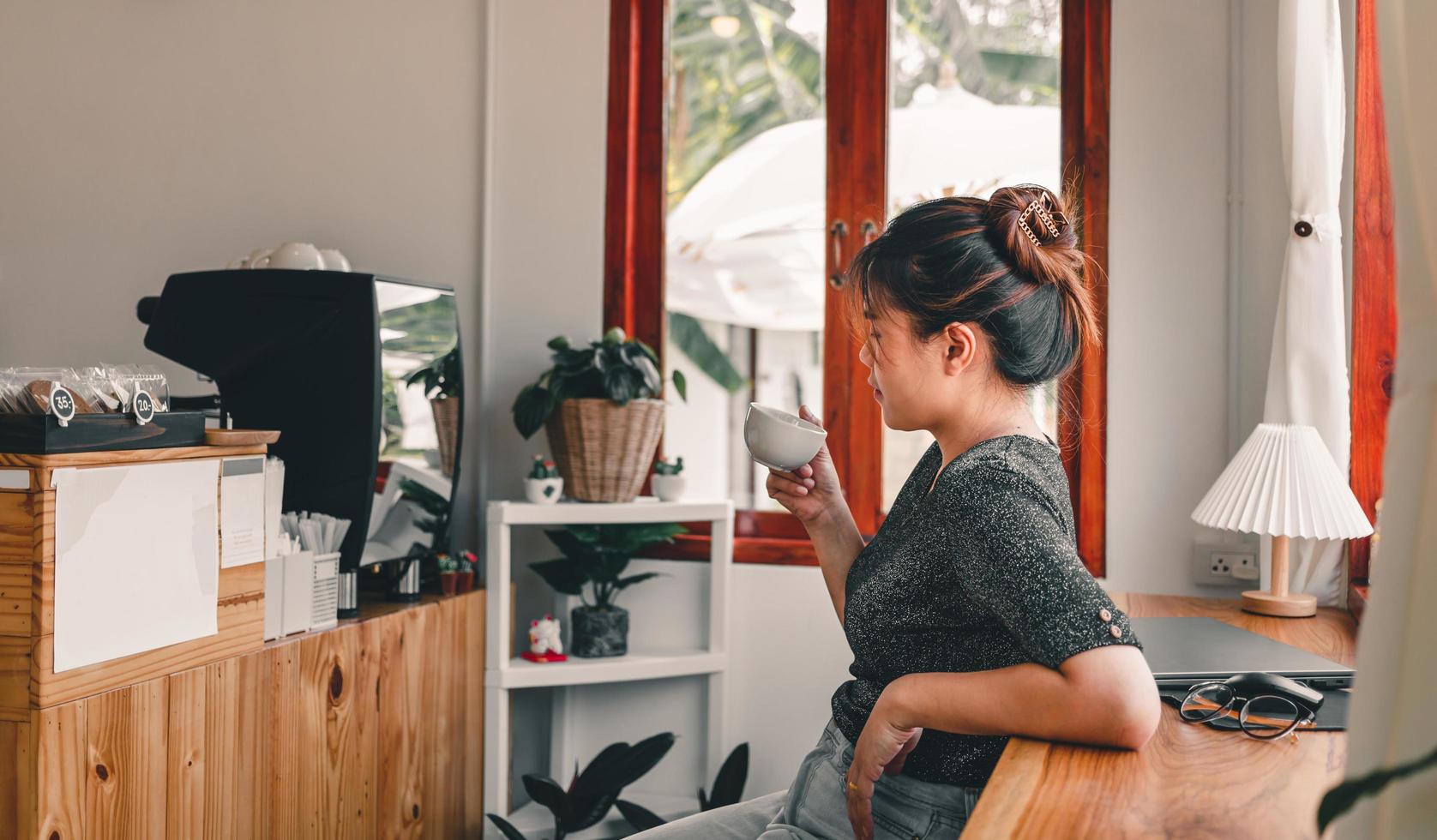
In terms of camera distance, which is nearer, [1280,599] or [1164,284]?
[1280,599]

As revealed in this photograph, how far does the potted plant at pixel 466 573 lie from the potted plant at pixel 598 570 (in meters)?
0.14

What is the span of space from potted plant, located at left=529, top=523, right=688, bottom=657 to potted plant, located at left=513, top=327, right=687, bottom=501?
0.10 m

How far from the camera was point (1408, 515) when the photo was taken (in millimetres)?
461

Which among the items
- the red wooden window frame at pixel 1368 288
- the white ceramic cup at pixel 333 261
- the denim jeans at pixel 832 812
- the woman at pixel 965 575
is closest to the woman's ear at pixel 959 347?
the woman at pixel 965 575

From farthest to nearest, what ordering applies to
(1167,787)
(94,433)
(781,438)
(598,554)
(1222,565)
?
(598,554)
(1222,565)
(94,433)
(781,438)
(1167,787)

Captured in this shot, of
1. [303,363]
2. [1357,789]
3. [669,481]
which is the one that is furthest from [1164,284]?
[1357,789]

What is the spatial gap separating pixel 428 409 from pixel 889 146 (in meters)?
1.21

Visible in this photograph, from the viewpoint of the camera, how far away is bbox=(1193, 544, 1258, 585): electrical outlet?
84.0 inches

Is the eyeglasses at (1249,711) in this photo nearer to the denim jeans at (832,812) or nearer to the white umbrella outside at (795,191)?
the denim jeans at (832,812)

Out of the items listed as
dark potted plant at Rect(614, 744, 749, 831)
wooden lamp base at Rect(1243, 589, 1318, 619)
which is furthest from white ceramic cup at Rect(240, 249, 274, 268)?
wooden lamp base at Rect(1243, 589, 1318, 619)

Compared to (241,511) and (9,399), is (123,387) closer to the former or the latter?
(9,399)

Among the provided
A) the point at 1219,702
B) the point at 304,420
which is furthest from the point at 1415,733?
the point at 304,420

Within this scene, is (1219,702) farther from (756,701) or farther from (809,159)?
(809,159)

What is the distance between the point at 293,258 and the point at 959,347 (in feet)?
4.72
